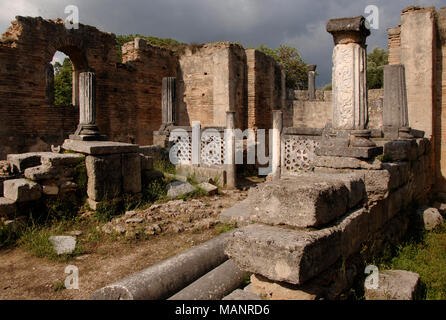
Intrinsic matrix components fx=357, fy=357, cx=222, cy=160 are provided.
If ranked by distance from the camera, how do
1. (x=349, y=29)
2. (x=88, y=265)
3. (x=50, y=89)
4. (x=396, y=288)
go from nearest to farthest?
(x=396, y=288)
(x=88, y=265)
(x=349, y=29)
(x=50, y=89)

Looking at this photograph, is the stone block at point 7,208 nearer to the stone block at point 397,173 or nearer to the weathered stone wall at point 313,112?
the stone block at point 397,173

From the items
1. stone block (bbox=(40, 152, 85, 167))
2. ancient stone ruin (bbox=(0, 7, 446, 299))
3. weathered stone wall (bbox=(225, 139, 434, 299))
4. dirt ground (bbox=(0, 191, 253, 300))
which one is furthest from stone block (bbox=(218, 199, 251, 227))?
stone block (bbox=(40, 152, 85, 167))

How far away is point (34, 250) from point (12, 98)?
25.0ft

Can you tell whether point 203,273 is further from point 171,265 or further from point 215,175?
point 215,175

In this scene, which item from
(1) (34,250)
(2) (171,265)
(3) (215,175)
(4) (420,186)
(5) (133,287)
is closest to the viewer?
(5) (133,287)

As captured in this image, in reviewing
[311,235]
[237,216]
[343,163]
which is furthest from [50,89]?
[311,235]

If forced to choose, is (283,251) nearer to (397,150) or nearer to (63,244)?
(397,150)

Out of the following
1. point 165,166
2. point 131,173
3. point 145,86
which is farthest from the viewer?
point 145,86

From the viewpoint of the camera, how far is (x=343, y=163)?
15.9 ft

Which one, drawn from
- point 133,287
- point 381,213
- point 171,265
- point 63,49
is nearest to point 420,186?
point 381,213

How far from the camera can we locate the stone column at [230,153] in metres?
9.99

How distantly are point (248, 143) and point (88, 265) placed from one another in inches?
359

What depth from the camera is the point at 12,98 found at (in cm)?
1080
